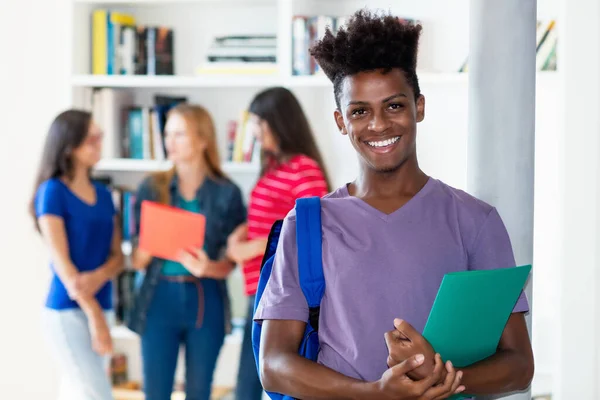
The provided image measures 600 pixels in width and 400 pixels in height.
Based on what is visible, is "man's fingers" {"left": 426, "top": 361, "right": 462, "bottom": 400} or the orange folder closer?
"man's fingers" {"left": 426, "top": 361, "right": 462, "bottom": 400}

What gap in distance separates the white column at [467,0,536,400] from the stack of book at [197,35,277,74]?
208cm

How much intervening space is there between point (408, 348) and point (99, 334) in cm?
213

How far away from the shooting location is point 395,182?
4.52ft

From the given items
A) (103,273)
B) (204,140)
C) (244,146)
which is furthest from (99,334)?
(244,146)

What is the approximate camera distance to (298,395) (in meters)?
1.28

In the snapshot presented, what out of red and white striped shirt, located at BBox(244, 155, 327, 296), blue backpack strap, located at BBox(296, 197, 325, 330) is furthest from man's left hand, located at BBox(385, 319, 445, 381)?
red and white striped shirt, located at BBox(244, 155, 327, 296)

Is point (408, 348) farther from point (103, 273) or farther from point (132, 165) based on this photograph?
point (132, 165)

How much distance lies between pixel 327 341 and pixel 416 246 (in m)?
0.21

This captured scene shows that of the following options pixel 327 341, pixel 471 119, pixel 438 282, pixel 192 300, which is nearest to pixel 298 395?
pixel 327 341

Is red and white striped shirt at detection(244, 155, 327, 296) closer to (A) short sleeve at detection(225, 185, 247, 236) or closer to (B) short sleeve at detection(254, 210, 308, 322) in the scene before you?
(A) short sleeve at detection(225, 185, 247, 236)

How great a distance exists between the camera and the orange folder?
3.10 meters

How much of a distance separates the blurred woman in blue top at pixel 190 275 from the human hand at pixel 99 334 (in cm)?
11

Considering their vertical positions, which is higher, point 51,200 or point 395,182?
point 395,182

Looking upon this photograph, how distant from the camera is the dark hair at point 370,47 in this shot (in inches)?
52.6
